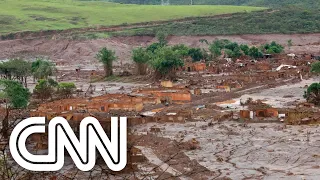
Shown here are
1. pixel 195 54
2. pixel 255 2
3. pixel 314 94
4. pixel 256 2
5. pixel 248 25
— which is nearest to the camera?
pixel 314 94

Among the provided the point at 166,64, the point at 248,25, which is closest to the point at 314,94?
the point at 166,64

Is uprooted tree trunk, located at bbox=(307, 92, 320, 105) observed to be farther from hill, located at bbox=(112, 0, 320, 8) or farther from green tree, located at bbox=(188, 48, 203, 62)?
hill, located at bbox=(112, 0, 320, 8)

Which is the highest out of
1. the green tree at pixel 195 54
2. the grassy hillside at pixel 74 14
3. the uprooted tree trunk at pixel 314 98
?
the grassy hillside at pixel 74 14

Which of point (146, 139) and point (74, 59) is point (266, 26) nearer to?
point (74, 59)

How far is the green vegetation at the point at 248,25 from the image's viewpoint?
110812mm

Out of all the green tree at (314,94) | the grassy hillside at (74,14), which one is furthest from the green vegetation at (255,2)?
the green tree at (314,94)

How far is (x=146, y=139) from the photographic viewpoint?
98.4 feet

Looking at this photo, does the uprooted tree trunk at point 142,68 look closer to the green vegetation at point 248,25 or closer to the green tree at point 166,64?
the green tree at point 166,64

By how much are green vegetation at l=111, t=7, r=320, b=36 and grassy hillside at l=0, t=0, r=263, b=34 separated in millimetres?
9143

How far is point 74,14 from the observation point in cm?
13200

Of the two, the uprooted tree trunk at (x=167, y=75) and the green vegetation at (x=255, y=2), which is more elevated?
the green vegetation at (x=255, y=2)

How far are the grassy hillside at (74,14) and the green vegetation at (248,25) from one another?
914 centimetres

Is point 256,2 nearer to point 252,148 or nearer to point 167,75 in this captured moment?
point 167,75

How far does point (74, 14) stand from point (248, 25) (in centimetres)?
3710
